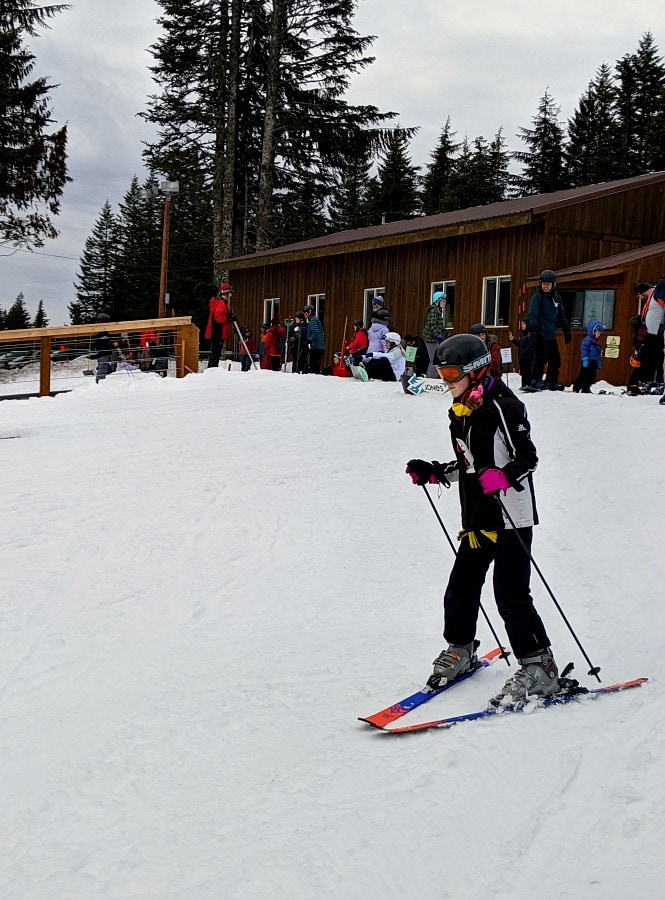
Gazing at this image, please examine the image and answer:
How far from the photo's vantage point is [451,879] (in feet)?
8.93

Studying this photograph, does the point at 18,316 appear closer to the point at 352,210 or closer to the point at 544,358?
the point at 352,210

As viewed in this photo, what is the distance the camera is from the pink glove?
3988 millimetres

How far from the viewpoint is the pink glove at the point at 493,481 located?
3988mm

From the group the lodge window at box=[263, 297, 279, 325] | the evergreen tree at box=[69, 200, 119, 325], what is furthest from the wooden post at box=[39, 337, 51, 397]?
the evergreen tree at box=[69, 200, 119, 325]

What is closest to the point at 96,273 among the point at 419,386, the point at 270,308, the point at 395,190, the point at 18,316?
the point at 18,316

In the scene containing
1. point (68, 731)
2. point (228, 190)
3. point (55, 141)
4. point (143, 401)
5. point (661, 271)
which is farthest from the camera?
point (228, 190)

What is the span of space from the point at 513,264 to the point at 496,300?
2.91 ft

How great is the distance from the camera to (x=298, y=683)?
4.54m

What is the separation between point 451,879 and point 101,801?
1408 mm

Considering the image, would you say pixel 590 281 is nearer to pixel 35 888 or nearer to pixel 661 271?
pixel 661 271

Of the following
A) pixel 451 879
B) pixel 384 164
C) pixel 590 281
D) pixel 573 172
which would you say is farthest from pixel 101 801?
pixel 384 164

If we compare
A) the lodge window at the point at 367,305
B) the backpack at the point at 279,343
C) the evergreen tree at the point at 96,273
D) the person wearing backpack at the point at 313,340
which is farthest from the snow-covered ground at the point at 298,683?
the evergreen tree at the point at 96,273

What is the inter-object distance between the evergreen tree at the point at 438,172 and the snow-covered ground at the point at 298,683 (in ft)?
132

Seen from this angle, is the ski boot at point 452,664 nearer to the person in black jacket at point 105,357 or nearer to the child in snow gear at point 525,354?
the child in snow gear at point 525,354
